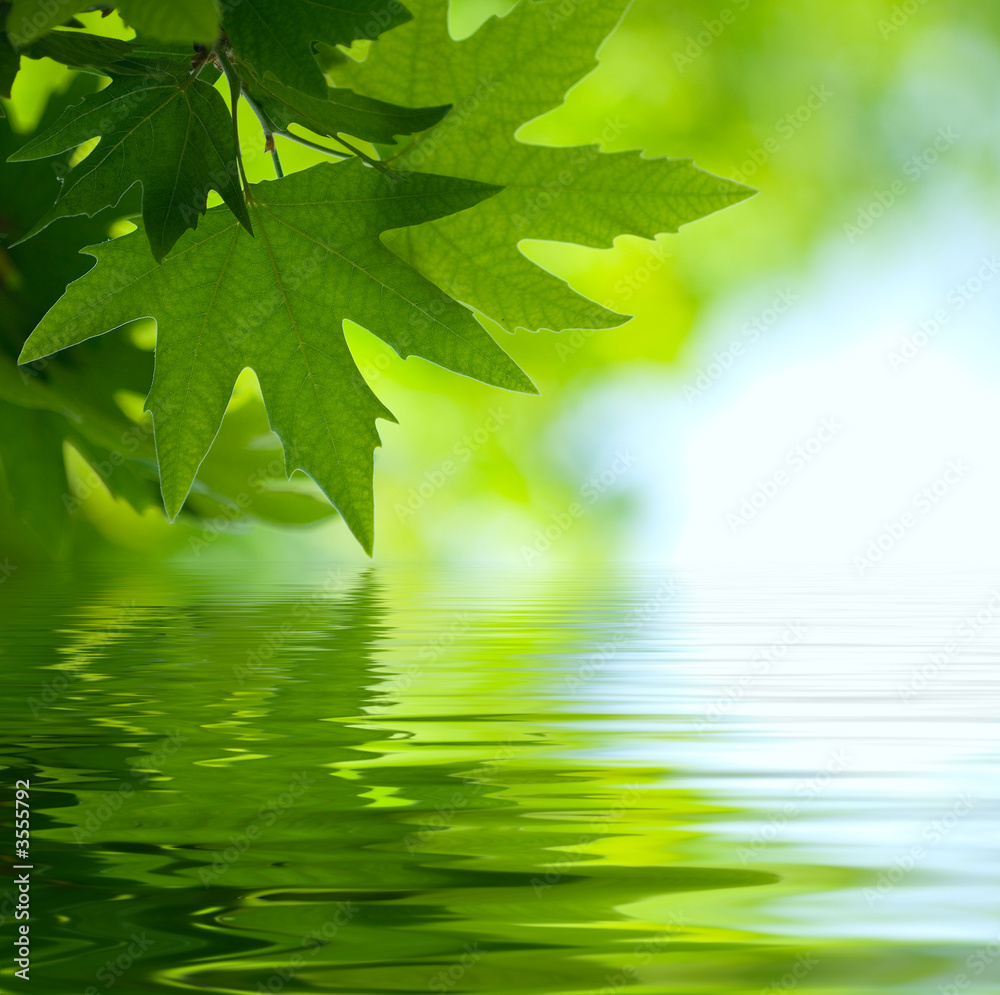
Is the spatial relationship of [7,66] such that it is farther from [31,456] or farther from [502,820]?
[31,456]

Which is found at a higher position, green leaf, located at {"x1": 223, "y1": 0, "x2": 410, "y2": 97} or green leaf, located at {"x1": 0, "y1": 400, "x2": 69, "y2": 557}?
green leaf, located at {"x1": 223, "y1": 0, "x2": 410, "y2": 97}

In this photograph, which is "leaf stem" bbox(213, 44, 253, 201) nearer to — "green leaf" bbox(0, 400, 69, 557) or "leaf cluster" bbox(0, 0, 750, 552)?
"leaf cluster" bbox(0, 0, 750, 552)

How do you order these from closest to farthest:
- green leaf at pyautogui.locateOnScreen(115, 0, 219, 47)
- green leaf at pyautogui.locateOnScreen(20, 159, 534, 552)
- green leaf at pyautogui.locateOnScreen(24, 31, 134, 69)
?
green leaf at pyautogui.locateOnScreen(115, 0, 219, 47) < green leaf at pyautogui.locateOnScreen(24, 31, 134, 69) < green leaf at pyautogui.locateOnScreen(20, 159, 534, 552)

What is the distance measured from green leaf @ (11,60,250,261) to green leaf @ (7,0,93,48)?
0.19ft

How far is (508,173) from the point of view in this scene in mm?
587

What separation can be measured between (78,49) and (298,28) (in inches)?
3.7

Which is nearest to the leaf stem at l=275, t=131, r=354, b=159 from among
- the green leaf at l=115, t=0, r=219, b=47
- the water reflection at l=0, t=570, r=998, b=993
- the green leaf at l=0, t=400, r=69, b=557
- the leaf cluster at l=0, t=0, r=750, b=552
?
the leaf cluster at l=0, t=0, r=750, b=552

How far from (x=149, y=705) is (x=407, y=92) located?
0.48 m

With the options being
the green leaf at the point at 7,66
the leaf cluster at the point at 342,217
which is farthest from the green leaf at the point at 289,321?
the green leaf at the point at 7,66

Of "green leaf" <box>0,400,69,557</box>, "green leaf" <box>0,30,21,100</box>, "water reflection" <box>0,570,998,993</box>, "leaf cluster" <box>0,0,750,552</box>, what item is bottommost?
"water reflection" <box>0,570,998,993</box>

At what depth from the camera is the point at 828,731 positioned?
0.77 metres

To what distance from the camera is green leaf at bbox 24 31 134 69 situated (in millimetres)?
441

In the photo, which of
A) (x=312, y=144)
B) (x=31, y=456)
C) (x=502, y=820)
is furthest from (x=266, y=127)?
(x=31, y=456)

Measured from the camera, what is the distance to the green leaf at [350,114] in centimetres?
45
